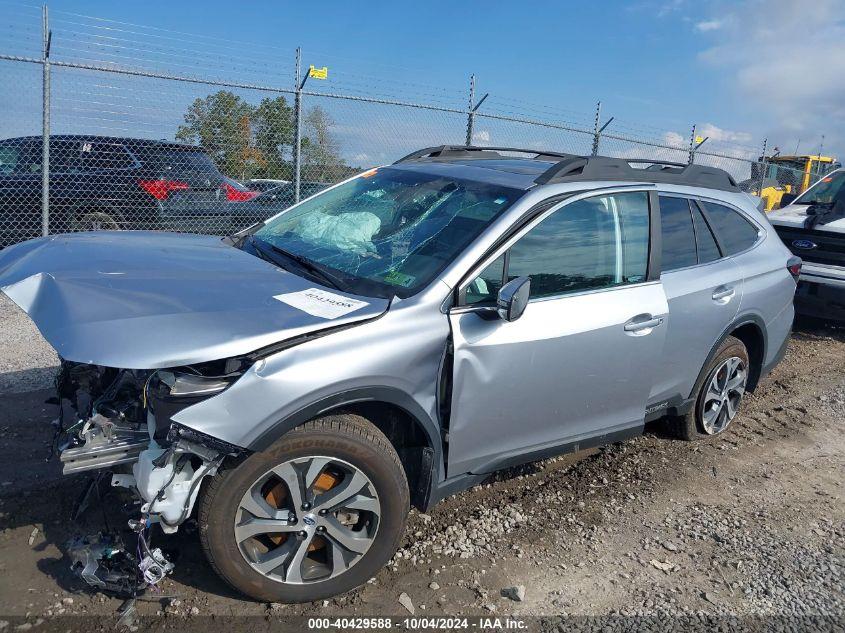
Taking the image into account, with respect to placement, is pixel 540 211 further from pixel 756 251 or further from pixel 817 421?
pixel 817 421

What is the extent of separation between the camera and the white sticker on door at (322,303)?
8.82ft

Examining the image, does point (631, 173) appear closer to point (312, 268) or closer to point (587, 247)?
point (587, 247)

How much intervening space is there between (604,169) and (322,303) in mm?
1851

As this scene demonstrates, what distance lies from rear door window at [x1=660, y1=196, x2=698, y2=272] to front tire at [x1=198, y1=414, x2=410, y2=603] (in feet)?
7.12

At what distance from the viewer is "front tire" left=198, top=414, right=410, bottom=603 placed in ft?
8.37

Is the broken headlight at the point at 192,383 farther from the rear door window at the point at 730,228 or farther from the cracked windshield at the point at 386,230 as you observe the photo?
the rear door window at the point at 730,228

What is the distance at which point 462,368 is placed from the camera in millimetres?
2920

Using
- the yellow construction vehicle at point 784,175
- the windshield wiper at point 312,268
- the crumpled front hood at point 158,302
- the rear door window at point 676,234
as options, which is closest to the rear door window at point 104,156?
the crumpled front hood at point 158,302

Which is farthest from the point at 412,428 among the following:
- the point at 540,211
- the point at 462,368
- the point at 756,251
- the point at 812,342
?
the point at 812,342

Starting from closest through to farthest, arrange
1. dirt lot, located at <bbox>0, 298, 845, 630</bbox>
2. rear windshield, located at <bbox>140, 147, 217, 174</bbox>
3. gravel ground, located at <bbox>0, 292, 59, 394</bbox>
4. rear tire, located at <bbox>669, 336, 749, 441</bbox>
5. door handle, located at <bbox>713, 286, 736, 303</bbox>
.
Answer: dirt lot, located at <bbox>0, 298, 845, 630</bbox> → door handle, located at <bbox>713, 286, 736, 303</bbox> → rear tire, located at <bbox>669, 336, 749, 441</bbox> → gravel ground, located at <bbox>0, 292, 59, 394</bbox> → rear windshield, located at <bbox>140, 147, 217, 174</bbox>

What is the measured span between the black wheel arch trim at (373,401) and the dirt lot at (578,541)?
1.65ft

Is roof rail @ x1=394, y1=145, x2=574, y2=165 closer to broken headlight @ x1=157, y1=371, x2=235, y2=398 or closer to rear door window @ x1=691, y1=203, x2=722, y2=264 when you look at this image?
rear door window @ x1=691, y1=203, x2=722, y2=264

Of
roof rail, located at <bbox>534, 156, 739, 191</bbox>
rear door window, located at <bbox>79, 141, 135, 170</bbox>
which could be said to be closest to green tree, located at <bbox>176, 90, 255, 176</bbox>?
rear door window, located at <bbox>79, 141, 135, 170</bbox>

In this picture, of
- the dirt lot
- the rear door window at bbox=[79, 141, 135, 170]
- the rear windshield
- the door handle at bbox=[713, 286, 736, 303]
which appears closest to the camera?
the dirt lot
